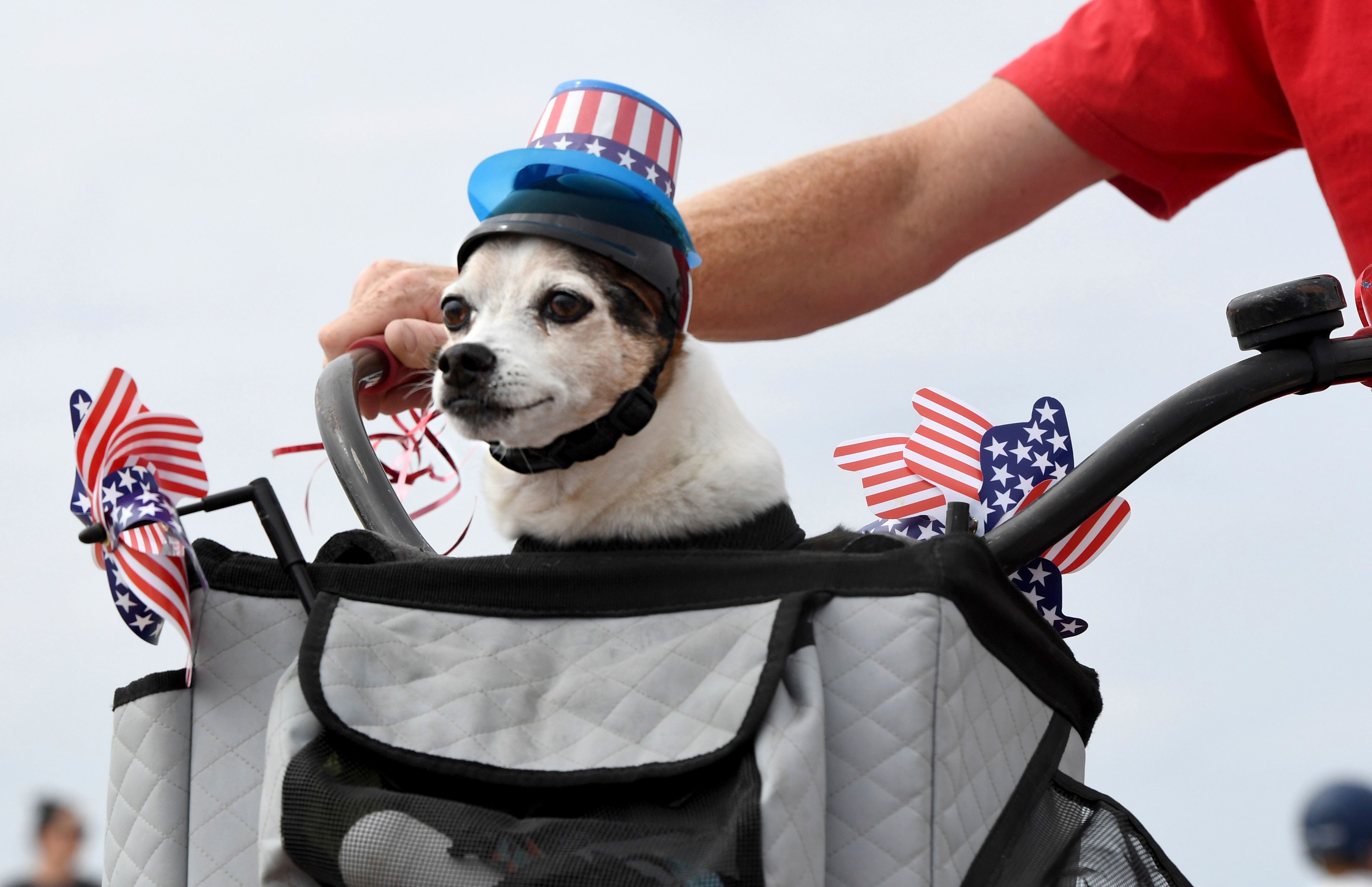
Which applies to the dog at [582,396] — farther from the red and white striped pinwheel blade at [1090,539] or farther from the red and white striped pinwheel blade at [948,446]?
the red and white striped pinwheel blade at [1090,539]

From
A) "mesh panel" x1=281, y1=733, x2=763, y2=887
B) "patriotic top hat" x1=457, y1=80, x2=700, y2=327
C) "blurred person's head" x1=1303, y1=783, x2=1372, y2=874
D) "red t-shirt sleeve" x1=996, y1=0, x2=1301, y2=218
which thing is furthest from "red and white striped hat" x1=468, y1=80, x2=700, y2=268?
"blurred person's head" x1=1303, y1=783, x2=1372, y2=874

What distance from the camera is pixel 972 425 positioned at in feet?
3.28

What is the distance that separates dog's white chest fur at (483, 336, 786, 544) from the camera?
1.00 m

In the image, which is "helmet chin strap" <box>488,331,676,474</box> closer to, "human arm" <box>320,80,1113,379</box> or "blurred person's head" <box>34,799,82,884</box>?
"human arm" <box>320,80,1113,379</box>

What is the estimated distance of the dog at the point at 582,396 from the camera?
937 millimetres

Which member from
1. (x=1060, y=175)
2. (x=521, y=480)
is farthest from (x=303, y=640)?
(x=1060, y=175)

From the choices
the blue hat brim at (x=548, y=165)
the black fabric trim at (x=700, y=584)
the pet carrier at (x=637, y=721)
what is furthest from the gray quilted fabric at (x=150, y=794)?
the blue hat brim at (x=548, y=165)

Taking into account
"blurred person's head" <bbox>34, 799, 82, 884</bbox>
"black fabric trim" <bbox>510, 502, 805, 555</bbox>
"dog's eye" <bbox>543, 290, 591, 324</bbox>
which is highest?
"dog's eye" <bbox>543, 290, 591, 324</bbox>

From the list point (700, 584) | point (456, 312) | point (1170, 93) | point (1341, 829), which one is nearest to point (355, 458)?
point (456, 312)

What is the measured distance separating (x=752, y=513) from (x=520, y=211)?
1.04 ft

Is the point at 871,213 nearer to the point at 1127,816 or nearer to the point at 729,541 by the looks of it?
the point at 729,541

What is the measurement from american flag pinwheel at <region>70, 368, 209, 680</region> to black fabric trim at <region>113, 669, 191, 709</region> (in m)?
0.02

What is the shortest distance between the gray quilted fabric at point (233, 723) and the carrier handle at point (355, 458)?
15 cm

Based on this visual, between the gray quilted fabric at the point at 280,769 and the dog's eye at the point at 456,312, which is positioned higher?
the dog's eye at the point at 456,312
